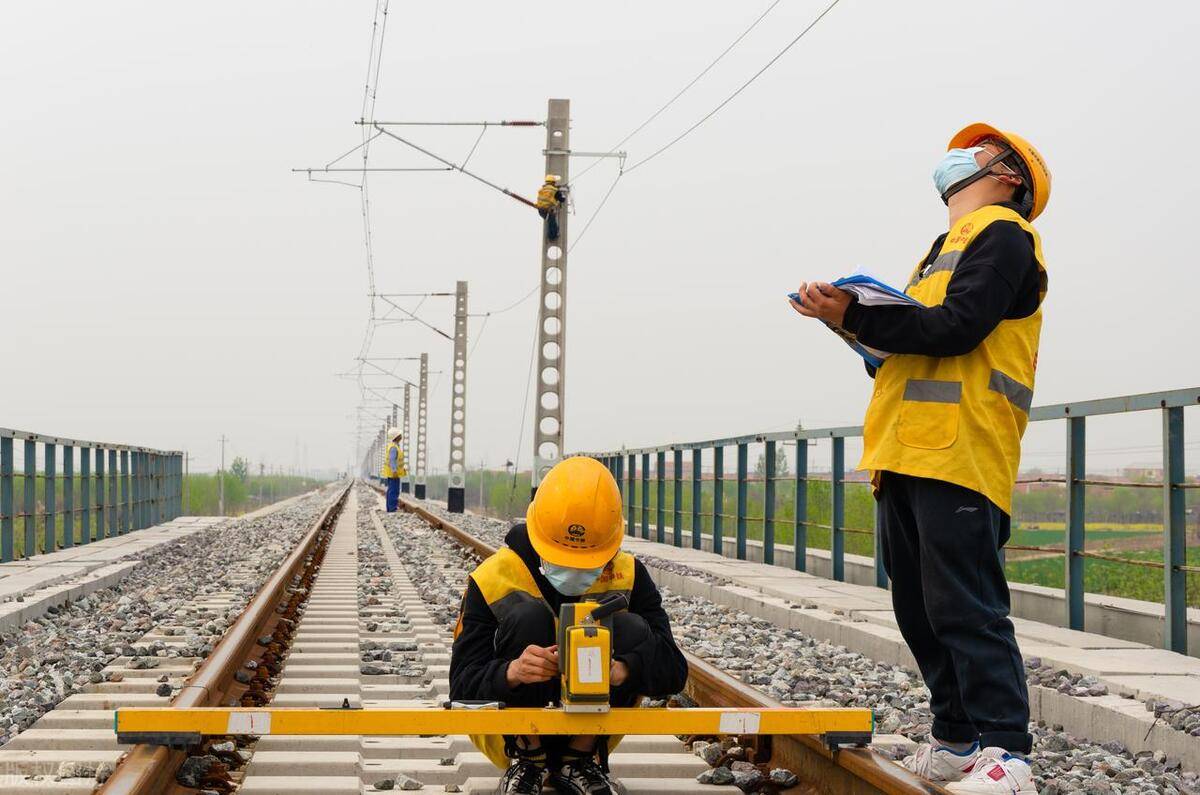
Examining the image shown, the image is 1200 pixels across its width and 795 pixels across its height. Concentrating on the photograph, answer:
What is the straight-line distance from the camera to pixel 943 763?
11.1 feet

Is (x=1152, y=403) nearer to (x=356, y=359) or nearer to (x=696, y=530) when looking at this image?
(x=696, y=530)

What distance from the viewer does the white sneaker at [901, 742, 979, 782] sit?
3.34 meters

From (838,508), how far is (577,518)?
7.52 metres

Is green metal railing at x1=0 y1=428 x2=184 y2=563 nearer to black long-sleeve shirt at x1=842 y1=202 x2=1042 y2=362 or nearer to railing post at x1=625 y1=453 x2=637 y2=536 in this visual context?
railing post at x1=625 y1=453 x2=637 y2=536

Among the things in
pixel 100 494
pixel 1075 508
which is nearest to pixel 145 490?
pixel 100 494

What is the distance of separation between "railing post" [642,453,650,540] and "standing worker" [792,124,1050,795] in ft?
45.9

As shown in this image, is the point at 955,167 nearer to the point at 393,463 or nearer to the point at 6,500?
the point at 6,500

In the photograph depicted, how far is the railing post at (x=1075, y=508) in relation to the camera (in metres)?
6.91

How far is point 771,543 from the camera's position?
1265 centimetres

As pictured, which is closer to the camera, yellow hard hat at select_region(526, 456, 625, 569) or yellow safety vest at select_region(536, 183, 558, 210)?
yellow hard hat at select_region(526, 456, 625, 569)

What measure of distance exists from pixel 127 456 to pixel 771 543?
33.0 ft

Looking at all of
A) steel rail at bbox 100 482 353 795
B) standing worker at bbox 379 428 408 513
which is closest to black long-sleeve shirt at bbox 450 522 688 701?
steel rail at bbox 100 482 353 795

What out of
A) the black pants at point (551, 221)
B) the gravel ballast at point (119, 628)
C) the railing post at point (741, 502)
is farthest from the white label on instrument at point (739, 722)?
the black pants at point (551, 221)

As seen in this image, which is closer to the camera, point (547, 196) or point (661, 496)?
point (547, 196)
